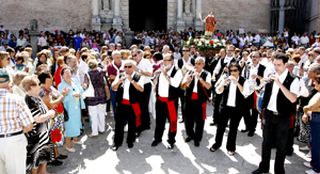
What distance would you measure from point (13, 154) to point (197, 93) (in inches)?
157

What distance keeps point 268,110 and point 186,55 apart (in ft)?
13.0

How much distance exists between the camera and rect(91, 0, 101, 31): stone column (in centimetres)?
2266

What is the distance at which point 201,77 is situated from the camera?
7.14 metres

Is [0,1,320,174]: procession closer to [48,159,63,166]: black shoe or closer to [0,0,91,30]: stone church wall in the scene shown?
[48,159,63,166]: black shoe

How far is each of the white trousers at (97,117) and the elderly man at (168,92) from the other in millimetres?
1539

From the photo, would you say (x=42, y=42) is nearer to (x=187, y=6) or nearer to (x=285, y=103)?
(x=187, y=6)

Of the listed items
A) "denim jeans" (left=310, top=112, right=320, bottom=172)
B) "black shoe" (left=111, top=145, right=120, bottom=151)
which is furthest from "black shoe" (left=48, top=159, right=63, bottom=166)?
"denim jeans" (left=310, top=112, right=320, bottom=172)

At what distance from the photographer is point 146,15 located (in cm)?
2969

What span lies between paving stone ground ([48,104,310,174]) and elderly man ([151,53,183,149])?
1.53 ft

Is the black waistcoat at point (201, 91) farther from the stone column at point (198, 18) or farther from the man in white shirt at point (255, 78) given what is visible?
the stone column at point (198, 18)

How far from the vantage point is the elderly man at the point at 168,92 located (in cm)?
695

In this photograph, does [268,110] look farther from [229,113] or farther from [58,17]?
[58,17]

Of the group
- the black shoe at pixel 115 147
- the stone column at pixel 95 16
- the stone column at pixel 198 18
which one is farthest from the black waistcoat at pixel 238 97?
the stone column at pixel 198 18

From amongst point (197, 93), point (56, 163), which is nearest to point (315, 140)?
point (197, 93)
